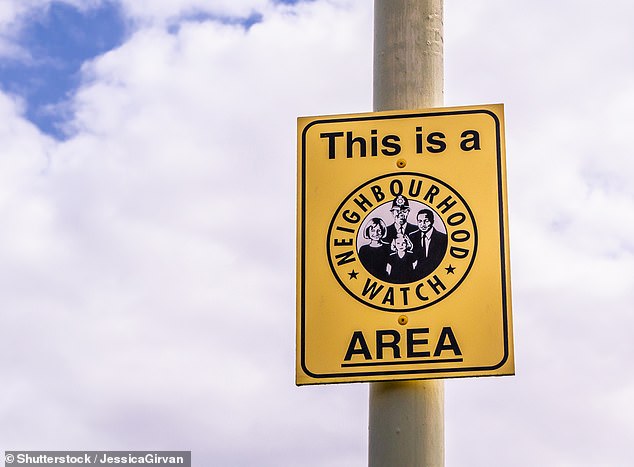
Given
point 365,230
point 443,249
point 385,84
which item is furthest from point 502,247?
point 385,84

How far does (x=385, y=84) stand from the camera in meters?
4.39

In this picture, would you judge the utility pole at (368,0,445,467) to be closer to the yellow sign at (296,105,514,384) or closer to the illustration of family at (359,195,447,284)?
the yellow sign at (296,105,514,384)

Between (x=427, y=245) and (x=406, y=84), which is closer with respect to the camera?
(x=427, y=245)

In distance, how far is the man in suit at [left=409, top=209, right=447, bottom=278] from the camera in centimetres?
410

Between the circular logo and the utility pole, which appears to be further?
the circular logo

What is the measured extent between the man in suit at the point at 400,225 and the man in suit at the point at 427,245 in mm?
22

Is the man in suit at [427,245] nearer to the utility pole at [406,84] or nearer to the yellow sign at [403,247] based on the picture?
the yellow sign at [403,247]

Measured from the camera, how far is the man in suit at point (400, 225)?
4148 mm

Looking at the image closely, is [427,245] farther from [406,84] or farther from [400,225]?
[406,84]

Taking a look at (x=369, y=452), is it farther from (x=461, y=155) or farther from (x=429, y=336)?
(x=461, y=155)

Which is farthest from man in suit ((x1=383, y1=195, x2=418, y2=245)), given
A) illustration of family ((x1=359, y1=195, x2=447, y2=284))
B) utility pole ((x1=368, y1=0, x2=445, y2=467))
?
utility pole ((x1=368, y1=0, x2=445, y2=467))

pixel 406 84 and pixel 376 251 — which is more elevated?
pixel 406 84

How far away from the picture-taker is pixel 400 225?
13.6 ft

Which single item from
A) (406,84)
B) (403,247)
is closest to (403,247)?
(403,247)
